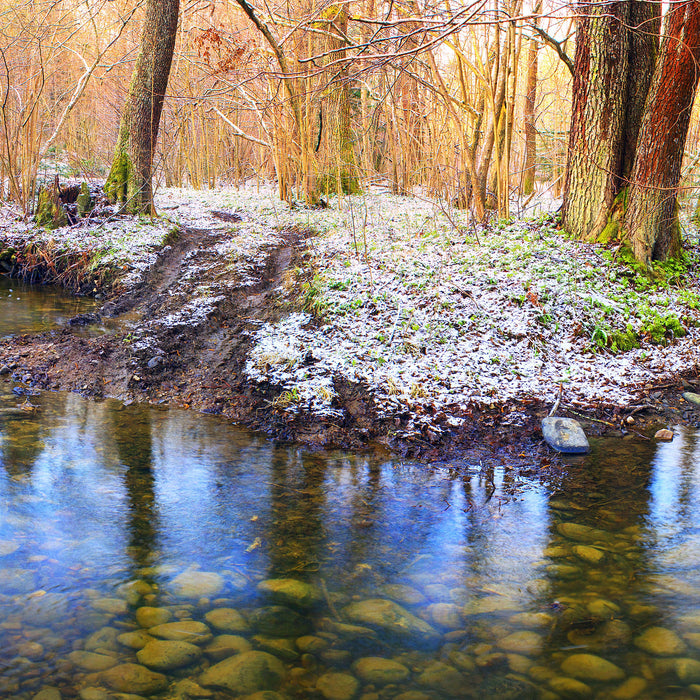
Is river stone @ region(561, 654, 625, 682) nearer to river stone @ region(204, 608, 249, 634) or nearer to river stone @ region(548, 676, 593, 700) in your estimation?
river stone @ region(548, 676, 593, 700)

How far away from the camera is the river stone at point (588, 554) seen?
322cm

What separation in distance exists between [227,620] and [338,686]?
68 centimetres

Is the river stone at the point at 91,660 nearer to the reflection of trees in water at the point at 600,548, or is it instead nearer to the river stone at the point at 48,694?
the river stone at the point at 48,694

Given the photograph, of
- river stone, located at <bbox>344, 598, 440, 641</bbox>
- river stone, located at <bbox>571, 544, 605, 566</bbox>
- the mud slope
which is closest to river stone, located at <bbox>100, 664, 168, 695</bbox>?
river stone, located at <bbox>344, 598, 440, 641</bbox>

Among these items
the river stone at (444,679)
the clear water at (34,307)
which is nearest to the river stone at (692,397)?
the river stone at (444,679)

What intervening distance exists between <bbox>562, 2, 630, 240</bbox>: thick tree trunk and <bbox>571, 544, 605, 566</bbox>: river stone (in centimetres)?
557

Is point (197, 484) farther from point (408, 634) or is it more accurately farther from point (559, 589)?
point (559, 589)

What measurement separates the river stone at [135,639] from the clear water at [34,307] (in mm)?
5782

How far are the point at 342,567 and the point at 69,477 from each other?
2252 mm

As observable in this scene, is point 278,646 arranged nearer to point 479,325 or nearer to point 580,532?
point 580,532

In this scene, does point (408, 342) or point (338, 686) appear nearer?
point (338, 686)

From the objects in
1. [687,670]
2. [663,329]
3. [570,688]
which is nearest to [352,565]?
[570,688]

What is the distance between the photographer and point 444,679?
2396mm

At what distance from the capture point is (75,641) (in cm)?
254
